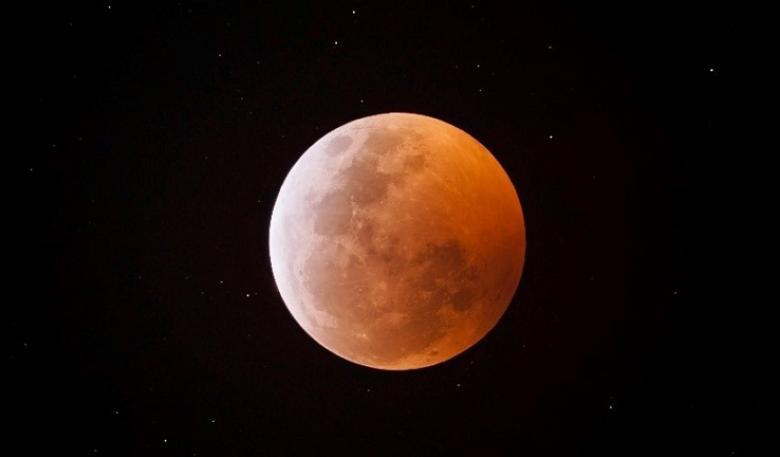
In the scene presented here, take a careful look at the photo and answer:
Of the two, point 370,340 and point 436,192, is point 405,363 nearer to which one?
→ point 370,340

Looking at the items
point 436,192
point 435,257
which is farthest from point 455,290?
point 436,192

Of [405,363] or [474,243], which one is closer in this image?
[474,243]

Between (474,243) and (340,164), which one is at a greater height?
(340,164)

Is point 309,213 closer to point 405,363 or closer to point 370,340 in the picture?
point 370,340

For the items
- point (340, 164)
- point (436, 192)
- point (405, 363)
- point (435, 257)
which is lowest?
point (405, 363)

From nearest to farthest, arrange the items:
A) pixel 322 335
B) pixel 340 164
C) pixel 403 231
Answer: pixel 403 231 < pixel 340 164 < pixel 322 335

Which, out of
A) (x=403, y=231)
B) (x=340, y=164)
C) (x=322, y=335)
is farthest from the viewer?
(x=322, y=335)

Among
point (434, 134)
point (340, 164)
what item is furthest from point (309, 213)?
point (434, 134)
